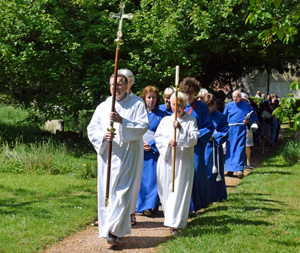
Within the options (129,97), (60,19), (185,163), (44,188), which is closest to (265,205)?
(185,163)

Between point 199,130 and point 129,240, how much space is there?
2038 millimetres

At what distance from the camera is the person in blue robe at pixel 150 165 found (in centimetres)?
793

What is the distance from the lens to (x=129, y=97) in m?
6.48

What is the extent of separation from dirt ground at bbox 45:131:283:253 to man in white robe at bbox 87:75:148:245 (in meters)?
0.23

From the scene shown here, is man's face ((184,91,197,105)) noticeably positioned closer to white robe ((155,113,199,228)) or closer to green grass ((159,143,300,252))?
white robe ((155,113,199,228))

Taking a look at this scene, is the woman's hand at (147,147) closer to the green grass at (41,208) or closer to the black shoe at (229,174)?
the green grass at (41,208)

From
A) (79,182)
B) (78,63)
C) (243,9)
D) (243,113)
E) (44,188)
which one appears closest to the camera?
(44,188)

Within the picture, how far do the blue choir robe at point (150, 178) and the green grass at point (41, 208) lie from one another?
809 mm

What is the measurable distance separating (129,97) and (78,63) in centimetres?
768

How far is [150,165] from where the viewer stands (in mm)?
8141

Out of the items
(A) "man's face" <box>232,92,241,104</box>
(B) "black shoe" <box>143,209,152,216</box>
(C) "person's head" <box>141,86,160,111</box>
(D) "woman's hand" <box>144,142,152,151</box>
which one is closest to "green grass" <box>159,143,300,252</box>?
(B) "black shoe" <box>143,209,152,216</box>

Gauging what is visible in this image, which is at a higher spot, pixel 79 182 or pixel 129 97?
pixel 129 97

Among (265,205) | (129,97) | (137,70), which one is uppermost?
(137,70)

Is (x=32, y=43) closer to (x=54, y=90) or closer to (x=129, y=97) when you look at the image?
(x=54, y=90)
